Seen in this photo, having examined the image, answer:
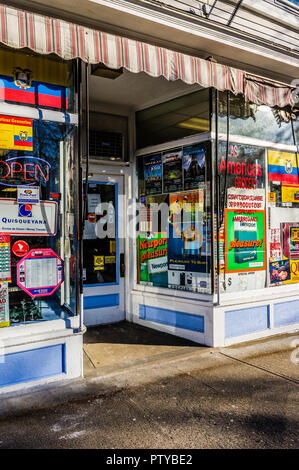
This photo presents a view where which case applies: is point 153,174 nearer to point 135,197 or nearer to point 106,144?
point 135,197

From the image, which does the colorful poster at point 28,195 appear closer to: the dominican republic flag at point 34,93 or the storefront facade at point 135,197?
the storefront facade at point 135,197

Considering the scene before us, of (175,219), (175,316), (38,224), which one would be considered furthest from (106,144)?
(175,316)

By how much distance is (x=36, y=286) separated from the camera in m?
4.14

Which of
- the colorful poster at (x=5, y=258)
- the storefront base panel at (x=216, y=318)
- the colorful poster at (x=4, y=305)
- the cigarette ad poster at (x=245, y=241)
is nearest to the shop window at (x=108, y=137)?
the cigarette ad poster at (x=245, y=241)

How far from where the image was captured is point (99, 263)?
630 centimetres

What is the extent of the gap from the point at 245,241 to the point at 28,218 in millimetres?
3093

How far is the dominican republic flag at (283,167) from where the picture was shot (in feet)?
19.5

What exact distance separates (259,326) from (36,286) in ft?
10.6

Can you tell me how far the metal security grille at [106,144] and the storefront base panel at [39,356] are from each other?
3.08m

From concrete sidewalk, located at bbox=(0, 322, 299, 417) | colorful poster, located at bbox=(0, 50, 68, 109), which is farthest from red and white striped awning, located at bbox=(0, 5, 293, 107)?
concrete sidewalk, located at bbox=(0, 322, 299, 417)

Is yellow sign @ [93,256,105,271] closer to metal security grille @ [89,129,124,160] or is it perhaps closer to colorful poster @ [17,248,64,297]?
metal security grille @ [89,129,124,160]

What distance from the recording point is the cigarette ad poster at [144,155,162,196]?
6.07 m
